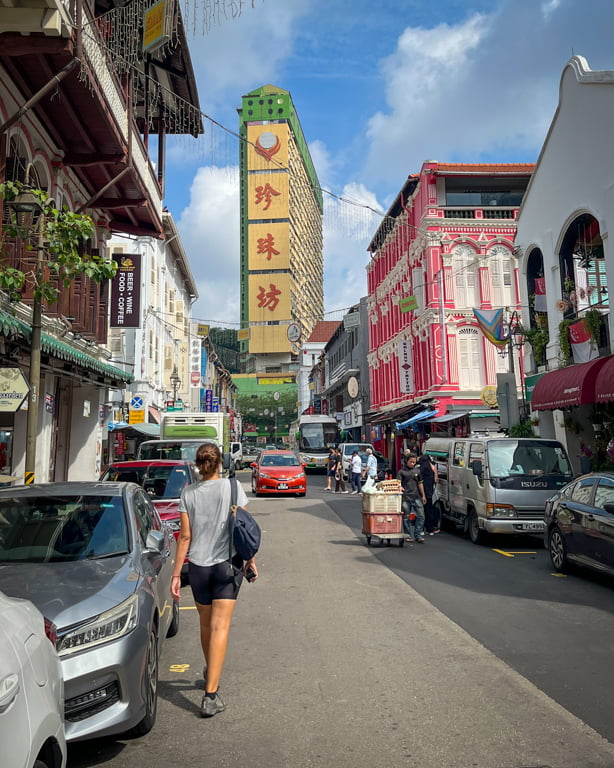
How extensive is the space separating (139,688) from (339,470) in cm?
2344

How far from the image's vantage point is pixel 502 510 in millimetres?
12141

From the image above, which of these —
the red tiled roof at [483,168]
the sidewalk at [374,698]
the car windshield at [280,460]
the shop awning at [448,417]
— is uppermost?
the red tiled roof at [483,168]

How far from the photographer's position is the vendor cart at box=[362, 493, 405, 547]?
1216cm

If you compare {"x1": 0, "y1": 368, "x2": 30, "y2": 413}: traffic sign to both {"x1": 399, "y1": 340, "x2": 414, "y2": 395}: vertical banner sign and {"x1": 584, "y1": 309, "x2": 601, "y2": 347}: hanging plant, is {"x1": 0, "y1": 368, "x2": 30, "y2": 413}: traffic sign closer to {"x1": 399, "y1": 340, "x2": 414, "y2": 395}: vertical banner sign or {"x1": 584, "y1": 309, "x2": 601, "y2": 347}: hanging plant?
{"x1": 584, "y1": 309, "x2": 601, "y2": 347}: hanging plant

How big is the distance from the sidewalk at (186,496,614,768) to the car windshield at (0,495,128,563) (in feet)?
5.01

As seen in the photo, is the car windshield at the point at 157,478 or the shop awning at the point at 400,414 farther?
the shop awning at the point at 400,414

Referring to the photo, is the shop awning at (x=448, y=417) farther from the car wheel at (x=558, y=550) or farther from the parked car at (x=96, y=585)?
the parked car at (x=96, y=585)

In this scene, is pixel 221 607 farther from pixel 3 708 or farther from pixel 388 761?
pixel 3 708

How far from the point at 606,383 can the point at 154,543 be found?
11.7 meters

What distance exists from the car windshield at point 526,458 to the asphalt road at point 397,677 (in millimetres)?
3377

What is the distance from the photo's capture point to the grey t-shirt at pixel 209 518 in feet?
15.5

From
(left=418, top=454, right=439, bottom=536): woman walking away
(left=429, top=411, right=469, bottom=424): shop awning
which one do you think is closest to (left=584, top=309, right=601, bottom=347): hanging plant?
(left=418, top=454, right=439, bottom=536): woman walking away

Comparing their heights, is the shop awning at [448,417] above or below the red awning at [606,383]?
above

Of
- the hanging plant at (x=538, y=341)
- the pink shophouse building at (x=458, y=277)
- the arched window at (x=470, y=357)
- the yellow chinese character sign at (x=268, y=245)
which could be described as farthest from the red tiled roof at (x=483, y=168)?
the yellow chinese character sign at (x=268, y=245)
